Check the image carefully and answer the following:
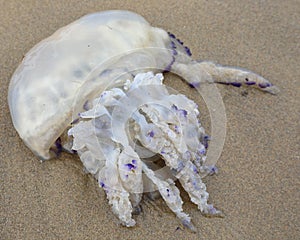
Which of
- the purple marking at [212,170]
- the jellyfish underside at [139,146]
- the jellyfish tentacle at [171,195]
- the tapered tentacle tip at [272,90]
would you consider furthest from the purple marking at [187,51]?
the jellyfish tentacle at [171,195]

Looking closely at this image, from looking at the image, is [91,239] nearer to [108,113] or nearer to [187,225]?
[187,225]

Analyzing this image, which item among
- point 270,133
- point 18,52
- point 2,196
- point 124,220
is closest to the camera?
point 124,220

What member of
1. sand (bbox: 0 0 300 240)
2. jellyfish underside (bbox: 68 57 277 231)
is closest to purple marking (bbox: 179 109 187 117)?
jellyfish underside (bbox: 68 57 277 231)

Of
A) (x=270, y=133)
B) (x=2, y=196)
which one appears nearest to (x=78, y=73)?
(x=2, y=196)

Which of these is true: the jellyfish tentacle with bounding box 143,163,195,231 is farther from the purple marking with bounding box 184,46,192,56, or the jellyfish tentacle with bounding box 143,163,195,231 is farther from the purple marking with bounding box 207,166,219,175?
the purple marking with bounding box 184,46,192,56

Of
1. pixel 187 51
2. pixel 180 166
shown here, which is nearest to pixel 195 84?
pixel 187 51

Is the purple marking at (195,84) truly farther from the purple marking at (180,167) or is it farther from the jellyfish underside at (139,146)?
the purple marking at (180,167)
